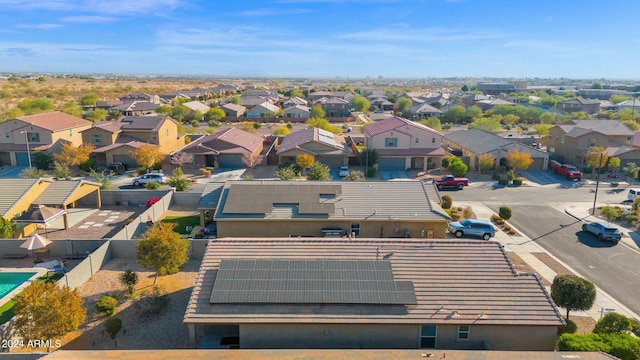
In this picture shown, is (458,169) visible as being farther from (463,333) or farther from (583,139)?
(463,333)

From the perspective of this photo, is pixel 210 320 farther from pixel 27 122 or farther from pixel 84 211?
pixel 27 122

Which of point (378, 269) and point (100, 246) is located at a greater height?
point (378, 269)

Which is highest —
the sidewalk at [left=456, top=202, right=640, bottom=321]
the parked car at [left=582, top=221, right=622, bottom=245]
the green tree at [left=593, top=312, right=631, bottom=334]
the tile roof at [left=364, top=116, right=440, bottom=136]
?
the tile roof at [left=364, top=116, right=440, bottom=136]

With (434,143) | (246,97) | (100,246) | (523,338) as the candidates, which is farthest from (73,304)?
(246,97)

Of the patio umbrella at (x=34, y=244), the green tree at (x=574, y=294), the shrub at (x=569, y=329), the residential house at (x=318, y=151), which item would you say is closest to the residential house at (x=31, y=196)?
the patio umbrella at (x=34, y=244)

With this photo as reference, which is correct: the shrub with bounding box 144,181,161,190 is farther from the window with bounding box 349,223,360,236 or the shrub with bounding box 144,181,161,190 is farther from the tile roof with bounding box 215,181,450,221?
the window with bounding box 349,223,360,236

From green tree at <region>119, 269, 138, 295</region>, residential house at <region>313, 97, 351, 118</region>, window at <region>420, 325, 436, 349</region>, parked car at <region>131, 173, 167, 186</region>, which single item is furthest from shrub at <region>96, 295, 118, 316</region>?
residential house at <region>313, 97, 351, 118</region>
